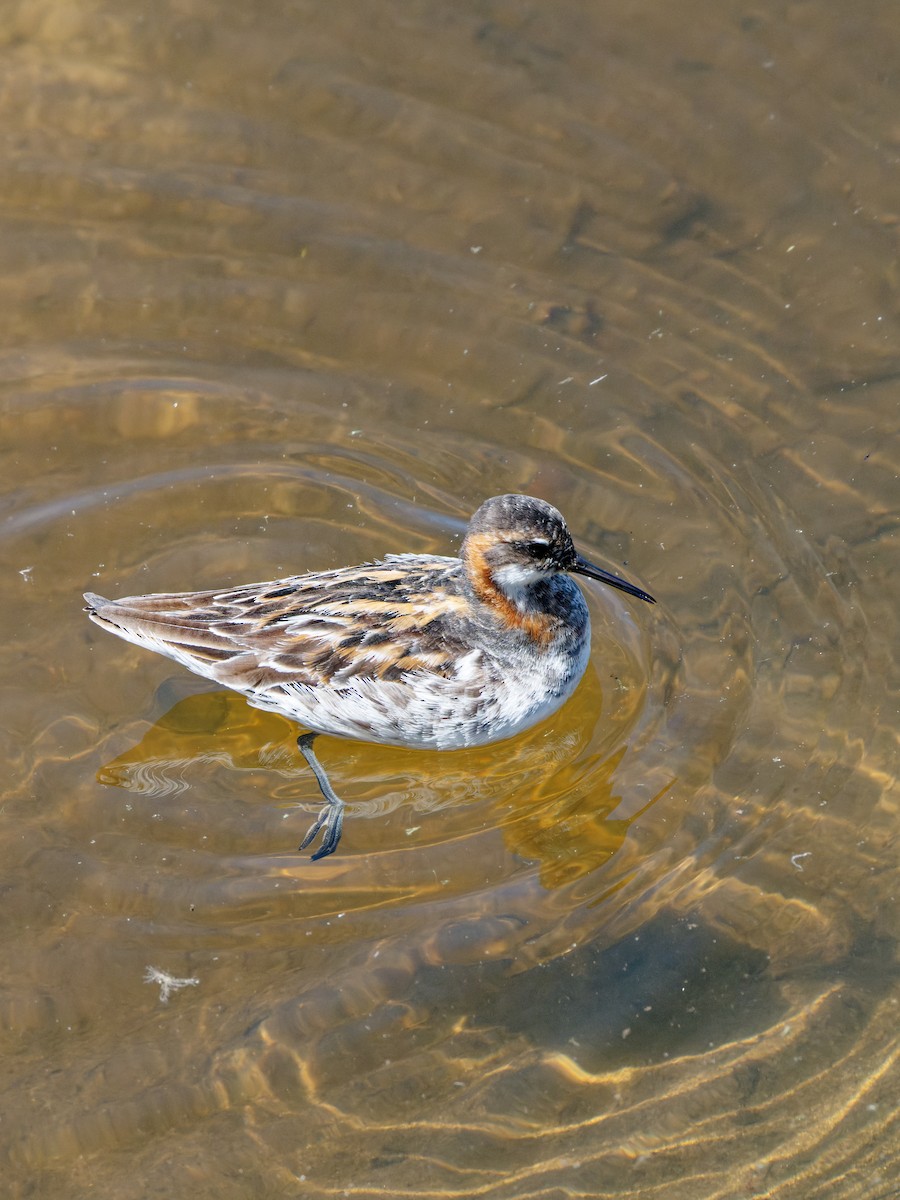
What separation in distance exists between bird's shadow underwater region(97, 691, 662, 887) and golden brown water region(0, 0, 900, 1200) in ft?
0.09

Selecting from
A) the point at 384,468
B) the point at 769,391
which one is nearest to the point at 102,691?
the point at 384,468

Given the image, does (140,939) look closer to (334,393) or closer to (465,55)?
(334,393)

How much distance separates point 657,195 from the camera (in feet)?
35.7

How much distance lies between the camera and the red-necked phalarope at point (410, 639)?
26.0ft

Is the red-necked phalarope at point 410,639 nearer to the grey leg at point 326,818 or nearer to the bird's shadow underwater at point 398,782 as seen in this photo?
the grey leg at point 326,818

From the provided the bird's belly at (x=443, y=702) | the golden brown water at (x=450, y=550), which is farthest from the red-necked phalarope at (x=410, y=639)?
the golden brown water at (x=450, y=550)

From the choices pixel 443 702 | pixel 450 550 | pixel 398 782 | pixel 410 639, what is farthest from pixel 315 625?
pixel 450 550

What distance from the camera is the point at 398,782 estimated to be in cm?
838

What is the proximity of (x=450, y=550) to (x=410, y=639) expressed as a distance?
141 centimetres

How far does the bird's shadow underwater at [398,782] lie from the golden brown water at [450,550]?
0.09 feet

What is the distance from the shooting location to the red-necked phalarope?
26.0 ft

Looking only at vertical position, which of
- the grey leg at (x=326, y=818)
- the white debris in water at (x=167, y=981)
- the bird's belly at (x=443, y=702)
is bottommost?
the white debris in water at (x=167, y=981)

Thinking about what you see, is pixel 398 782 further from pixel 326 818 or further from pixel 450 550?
pixel 450 550

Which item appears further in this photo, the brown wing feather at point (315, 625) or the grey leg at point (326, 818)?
the brown wing feather at point (315, 625)
